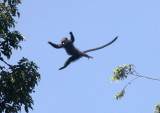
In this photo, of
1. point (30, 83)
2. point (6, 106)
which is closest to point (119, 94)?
point (30, 83)

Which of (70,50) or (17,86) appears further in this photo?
(70,50)

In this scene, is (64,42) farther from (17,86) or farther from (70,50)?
(17,86)

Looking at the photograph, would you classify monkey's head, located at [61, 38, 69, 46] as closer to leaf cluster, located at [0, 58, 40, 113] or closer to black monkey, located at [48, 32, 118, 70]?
black monkey, located at [48, 32, 118, 70]

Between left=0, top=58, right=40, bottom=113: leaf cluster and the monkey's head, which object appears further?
the monkey's head

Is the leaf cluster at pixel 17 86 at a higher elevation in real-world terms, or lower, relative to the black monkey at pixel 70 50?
lower

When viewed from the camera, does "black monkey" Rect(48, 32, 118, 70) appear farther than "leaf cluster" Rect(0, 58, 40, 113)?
Yes

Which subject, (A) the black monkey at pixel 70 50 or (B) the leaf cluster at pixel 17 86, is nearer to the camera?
(B) the leaf cluster at pixel 17 86

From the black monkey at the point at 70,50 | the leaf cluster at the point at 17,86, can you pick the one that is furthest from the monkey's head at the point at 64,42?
the leaf cluster at the point at 17,86

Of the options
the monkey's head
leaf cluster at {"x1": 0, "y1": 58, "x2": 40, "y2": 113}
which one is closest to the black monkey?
the monkey's head

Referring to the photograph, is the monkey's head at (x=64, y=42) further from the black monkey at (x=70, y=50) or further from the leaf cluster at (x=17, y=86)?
the leaf cluster at (x=17, y=86)

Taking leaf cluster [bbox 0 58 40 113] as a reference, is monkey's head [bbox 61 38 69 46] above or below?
above

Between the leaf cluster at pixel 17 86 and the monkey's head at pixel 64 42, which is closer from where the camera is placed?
the leaf cluster at pixel 17 86

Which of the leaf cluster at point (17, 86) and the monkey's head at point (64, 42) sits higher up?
the monkey's head at point (64, 42)

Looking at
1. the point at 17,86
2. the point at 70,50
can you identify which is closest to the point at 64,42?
the point at 70,50
